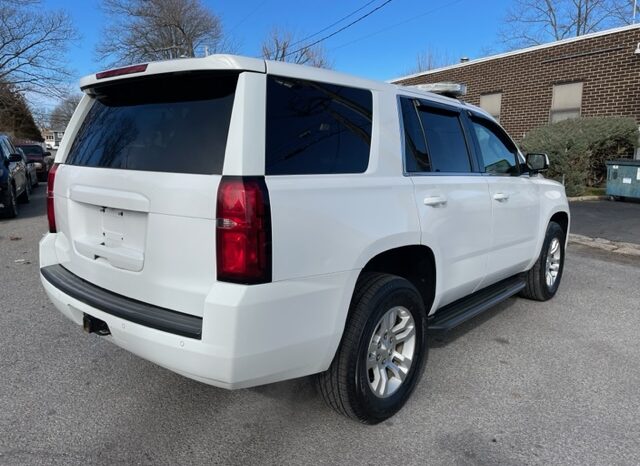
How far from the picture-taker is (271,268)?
2.18 meters

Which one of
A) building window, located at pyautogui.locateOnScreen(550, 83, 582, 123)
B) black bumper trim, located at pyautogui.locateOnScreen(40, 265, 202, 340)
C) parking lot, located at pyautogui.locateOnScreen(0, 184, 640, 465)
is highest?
building window, located at pyautogui.locateOnScreen(550, 83, 582, 123)

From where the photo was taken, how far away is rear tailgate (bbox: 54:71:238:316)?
2242mm

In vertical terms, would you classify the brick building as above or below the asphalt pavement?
above

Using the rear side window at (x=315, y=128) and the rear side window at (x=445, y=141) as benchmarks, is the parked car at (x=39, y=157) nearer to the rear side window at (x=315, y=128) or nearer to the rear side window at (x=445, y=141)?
the rear side window at (x=445, y=141)

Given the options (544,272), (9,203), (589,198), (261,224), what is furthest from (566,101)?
(261,224)

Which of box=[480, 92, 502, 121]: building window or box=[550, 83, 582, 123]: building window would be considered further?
box=[480, 92, 502, 121]: building window

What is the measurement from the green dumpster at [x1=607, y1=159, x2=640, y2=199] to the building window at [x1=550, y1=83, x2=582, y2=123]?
114 inches

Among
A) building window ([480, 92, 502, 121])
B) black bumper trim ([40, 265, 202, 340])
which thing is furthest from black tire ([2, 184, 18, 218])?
building window ([480, 92, 502, 121])

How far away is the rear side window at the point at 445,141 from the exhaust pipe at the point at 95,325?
218 centimetres

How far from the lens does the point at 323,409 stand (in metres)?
3.04

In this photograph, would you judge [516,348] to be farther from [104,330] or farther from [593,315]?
[104,330]

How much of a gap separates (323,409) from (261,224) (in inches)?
57.2

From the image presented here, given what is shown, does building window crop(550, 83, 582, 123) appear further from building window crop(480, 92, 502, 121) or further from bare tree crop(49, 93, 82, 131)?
bare tree crop(49, 93, 82, 131)

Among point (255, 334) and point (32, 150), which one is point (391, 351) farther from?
point (32, 150)
